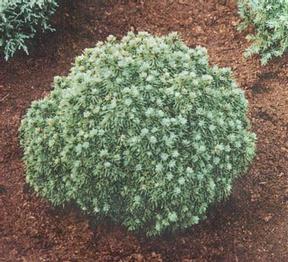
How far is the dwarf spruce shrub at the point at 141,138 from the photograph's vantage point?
358 cm

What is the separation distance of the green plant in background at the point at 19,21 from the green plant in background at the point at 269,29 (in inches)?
66.5

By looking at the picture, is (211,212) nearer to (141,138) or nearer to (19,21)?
(141,138)

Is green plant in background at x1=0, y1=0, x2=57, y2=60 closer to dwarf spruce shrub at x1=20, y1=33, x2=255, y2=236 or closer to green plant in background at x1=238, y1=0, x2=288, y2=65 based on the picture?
dwarf spruce shrub at x1=20, y1=33, x2=255, y2=236

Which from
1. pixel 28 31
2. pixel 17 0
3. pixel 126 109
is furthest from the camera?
pixel 28 31

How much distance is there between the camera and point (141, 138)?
3551 mm

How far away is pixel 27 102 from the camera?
4750mm

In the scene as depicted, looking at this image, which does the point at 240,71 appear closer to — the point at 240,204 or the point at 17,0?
the point at 240,204

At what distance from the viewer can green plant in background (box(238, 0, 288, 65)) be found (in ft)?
16.9

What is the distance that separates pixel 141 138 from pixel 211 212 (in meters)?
0.96

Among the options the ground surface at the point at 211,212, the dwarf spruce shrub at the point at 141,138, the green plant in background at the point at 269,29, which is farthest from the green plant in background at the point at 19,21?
the green plant in background at the point at 269,29

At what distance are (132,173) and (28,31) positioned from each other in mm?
1994

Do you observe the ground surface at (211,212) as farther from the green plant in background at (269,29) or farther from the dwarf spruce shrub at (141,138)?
the dwarf spruce shrub at (141,138)

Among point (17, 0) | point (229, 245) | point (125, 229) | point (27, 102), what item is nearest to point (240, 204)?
point (229, 245)

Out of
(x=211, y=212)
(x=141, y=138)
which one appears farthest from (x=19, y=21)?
(x=211, y=212)
